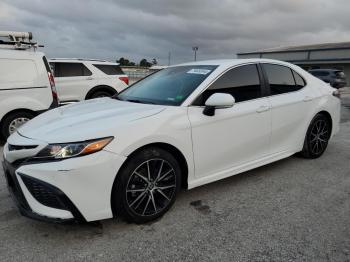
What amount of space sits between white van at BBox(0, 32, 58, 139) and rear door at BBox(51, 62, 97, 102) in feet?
8.09

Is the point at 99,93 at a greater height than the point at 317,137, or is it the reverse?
the point at 99,93

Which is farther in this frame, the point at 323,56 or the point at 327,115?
the point at 323,56

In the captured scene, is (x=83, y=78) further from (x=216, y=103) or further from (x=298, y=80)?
(x=216, y=103)

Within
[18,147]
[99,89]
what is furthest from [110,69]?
[18,147]

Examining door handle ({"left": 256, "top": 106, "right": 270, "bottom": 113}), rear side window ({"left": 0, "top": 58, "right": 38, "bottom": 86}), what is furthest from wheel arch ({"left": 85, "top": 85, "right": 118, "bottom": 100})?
door handle ({"left": 256, "top": 106, "right": 270, "bottom": 113})

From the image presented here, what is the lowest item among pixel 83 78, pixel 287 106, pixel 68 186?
pixel 68 186

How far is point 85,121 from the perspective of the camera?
309 cm

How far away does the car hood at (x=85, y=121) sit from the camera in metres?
2.83

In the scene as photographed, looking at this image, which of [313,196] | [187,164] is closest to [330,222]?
[313,196]

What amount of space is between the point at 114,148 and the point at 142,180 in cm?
45

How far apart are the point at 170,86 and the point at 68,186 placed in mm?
1768

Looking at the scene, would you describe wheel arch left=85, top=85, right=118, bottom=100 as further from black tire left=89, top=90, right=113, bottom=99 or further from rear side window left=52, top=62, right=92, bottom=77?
rear side window left=52, top=62, right=92, bottom=77

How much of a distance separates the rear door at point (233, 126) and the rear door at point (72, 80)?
641cm

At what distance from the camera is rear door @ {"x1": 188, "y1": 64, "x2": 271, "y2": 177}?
345 cm
